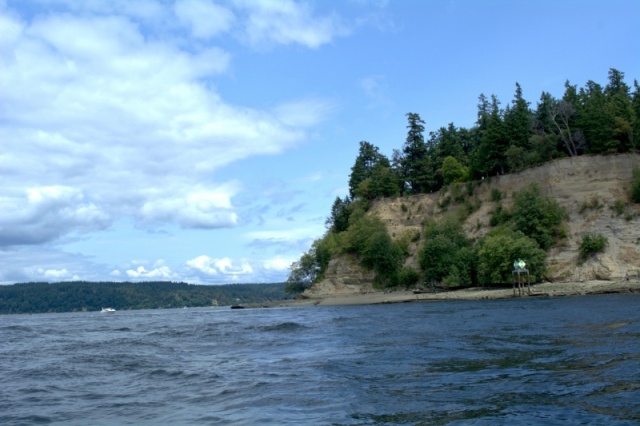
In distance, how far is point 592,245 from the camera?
209 ft

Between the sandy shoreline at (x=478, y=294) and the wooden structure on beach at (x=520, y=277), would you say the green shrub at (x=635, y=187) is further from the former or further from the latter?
the wooden structure on beach at (x=520, y=277)

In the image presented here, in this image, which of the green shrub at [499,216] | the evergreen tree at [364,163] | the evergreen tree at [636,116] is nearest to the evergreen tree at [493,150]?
the green shrub at [499,216]

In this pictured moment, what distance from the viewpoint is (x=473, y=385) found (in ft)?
47.5

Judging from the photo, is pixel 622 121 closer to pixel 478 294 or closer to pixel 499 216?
pixel 499 216

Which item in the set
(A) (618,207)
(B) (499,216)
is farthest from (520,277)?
(A) (618,207)

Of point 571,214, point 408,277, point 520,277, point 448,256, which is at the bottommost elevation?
point 520,277

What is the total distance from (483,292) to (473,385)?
183ft

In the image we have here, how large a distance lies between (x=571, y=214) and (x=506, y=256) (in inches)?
489

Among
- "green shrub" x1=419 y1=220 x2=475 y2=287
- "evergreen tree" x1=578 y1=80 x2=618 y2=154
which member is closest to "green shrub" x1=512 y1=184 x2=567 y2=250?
"green shrub" x1=419 y1=220 x2=475 y2=287

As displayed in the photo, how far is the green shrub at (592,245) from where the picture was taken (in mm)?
63719

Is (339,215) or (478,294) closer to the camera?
(478,294)

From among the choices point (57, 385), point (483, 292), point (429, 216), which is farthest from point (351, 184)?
point (57, 385)

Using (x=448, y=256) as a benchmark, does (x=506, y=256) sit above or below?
below

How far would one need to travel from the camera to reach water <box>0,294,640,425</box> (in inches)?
476
